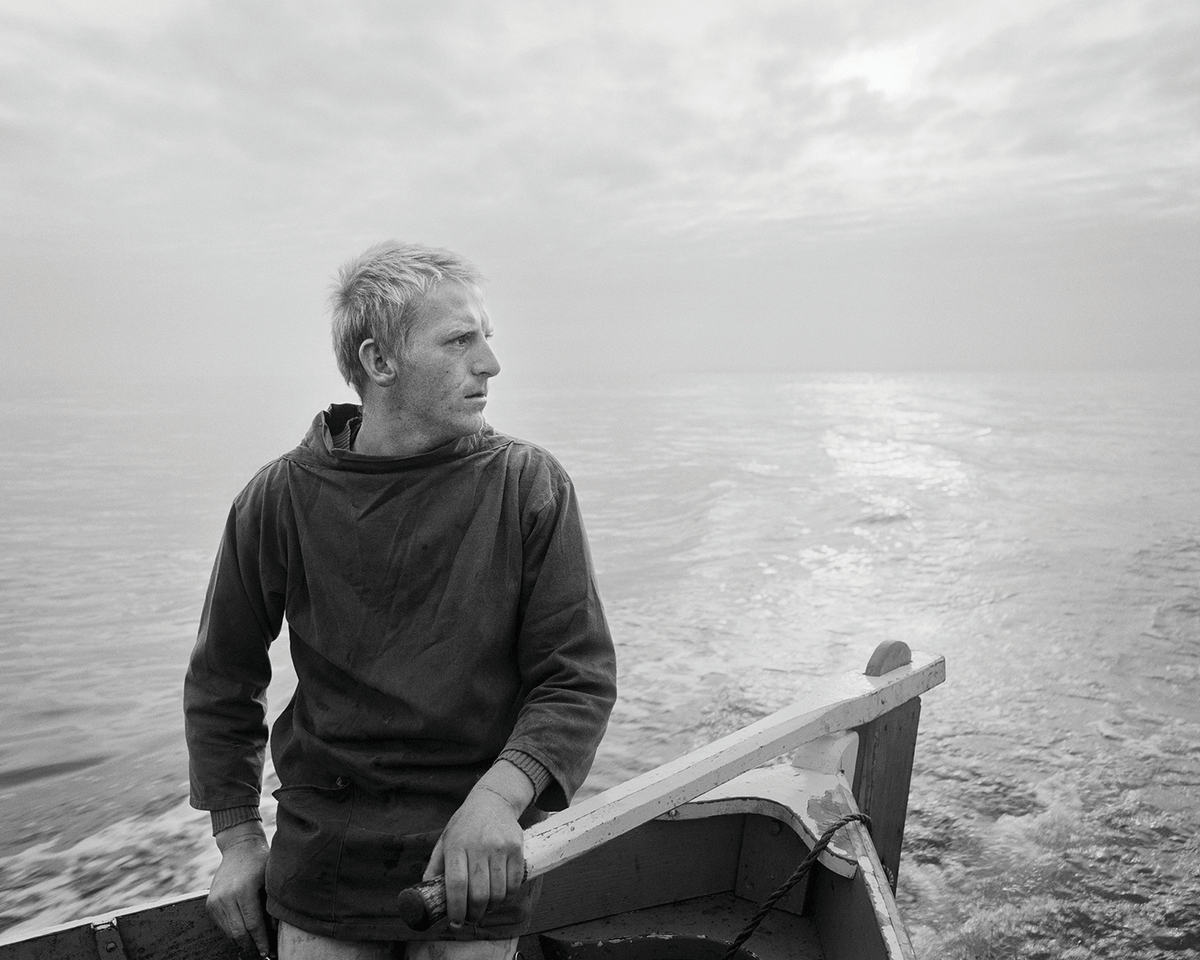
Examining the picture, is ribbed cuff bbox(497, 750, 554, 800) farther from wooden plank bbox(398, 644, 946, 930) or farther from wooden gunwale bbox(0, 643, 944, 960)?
wooden gunwale bbox(0, 643, 944, 960)

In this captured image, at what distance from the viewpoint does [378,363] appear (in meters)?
1.92

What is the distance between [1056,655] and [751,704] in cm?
330

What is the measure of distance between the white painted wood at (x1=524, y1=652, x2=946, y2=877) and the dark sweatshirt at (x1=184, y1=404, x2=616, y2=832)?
0.08 m

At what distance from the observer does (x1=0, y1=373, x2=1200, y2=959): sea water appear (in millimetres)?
5055

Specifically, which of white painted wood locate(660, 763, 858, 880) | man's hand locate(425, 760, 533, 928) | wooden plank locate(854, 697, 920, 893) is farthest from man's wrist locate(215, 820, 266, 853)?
wooden plank locate(854, 697, 920, 893)

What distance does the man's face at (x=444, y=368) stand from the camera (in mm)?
1875

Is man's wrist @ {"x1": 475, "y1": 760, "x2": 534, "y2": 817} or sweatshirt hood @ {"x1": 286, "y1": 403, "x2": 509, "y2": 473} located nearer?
man's wrist @ {"x1": 475, "y1": 760, "x2": 534, "y2": 817}

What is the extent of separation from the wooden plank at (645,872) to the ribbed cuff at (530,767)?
1.13 meters

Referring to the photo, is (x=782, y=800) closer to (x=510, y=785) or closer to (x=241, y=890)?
(x=510, y=785)

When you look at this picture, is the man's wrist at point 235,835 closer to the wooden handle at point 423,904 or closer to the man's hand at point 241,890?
the man's hand at point 241,890

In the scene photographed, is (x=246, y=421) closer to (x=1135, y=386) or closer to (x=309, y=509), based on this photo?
(x=309, y=509)

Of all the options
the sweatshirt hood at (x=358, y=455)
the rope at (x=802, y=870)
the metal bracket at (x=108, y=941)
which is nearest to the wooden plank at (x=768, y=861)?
the rope at (x=802, y=870)

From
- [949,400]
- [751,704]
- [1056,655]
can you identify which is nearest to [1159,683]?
[1056,655]

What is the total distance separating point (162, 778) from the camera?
6488 millimetres
